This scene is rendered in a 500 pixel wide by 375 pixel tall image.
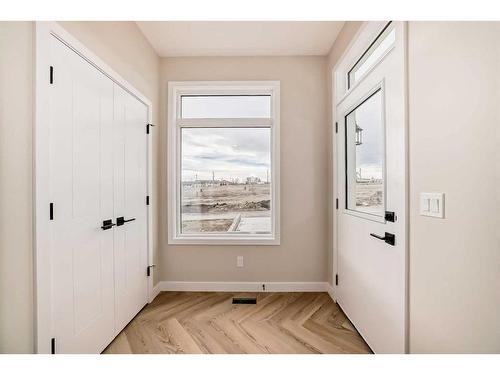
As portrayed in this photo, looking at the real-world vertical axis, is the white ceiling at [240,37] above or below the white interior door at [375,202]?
above

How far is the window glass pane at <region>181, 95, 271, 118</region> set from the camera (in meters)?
2.89

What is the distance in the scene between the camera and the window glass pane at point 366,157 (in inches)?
68.9

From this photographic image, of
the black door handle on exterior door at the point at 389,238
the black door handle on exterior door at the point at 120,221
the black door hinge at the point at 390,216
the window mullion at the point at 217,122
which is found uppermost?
the window mullion at the point at 217,122

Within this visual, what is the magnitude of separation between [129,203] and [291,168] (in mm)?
1653

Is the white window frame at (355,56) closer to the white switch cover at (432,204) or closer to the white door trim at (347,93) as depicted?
the white door trim at (347,93)

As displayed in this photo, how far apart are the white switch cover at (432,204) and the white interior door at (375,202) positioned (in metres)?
0.13

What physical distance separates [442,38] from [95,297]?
2.39 m

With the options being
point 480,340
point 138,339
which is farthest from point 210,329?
point 480,340

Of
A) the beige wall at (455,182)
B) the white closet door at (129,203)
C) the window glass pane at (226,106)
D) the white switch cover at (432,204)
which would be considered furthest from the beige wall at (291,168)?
the white switch cover at (432,204)

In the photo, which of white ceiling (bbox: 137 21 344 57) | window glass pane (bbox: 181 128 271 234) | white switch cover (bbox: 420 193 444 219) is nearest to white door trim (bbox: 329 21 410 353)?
white switch cover (bbox: 420 193 444 219)

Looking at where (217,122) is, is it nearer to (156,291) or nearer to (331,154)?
(331,154)

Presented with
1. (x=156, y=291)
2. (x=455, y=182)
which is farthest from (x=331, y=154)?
(x=156, y=291)

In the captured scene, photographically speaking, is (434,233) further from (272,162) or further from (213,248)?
(213,248)

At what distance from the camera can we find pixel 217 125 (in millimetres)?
2873
